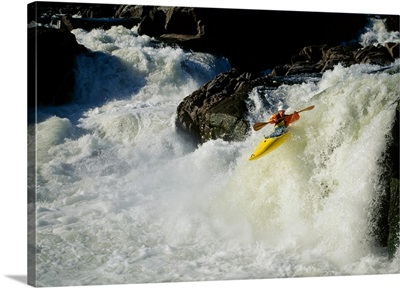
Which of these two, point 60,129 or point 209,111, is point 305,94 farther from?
point 60,129

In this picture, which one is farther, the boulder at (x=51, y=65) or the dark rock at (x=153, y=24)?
the dark rock at (x=153, y=24)

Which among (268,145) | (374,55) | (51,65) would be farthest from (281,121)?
(51,65)

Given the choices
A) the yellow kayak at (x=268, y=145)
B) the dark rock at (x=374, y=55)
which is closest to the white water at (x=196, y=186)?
the yellow kayak at (x=268, y=145)

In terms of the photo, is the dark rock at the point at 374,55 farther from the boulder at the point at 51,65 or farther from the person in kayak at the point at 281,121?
the boulder at the point at 51,65

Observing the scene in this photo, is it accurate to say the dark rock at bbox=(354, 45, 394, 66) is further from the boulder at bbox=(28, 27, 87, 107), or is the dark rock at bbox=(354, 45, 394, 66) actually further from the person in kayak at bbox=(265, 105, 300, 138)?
the boulder at bbox=(28, 27, 87, 107)

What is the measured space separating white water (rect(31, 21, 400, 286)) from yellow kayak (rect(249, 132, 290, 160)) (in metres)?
0.06

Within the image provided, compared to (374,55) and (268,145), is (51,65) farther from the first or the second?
(374,55)

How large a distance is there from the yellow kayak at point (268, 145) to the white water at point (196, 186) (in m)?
0.06

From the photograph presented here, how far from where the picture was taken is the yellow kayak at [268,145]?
698cm

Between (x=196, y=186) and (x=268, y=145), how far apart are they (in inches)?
32.3

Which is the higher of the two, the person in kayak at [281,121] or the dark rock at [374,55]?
the dark rock at [374,55]

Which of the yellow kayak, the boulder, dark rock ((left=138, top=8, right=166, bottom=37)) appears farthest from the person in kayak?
the boulder

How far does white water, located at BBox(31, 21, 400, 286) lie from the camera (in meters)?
6.22

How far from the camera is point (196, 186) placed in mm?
6938
